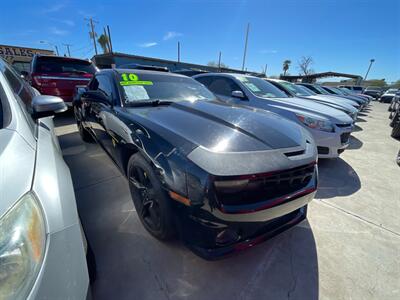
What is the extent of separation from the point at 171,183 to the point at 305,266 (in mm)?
1392

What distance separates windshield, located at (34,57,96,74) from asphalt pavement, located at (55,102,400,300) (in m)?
4.18

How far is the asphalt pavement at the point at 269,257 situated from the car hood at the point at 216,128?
1.01m

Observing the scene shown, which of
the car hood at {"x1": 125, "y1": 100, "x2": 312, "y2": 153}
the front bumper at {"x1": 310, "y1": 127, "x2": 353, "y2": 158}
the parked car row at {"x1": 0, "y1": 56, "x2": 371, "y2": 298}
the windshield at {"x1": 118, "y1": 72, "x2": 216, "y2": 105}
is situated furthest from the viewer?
the front bumper at {"x1": 310, "y1": 127, "x2": 353, "y2": 158}

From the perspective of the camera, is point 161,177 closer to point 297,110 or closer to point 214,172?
point 214,172

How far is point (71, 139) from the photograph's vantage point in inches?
176

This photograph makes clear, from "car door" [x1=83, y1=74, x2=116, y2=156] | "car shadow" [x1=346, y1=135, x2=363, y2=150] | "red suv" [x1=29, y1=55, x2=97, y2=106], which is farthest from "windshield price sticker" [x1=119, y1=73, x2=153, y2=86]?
"car shadow" [x1=346, y1=135, x2=363, y2=150]

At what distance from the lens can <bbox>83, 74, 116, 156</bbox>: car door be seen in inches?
93.2

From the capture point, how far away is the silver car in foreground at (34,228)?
65 centimetres

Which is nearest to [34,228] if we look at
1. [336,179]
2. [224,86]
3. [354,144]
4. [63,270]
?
[63,270]


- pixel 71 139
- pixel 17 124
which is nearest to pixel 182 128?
pixel 17 124

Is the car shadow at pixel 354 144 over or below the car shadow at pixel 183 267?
below

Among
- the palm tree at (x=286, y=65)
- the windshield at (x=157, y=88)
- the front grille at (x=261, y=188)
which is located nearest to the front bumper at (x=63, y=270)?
the front grille at (x=261, y=188)

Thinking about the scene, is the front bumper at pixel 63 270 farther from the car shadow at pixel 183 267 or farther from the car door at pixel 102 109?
the car door at pixel 102 109

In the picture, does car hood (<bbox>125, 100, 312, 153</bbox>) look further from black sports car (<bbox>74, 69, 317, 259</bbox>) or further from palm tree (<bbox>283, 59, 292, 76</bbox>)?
palm tree (<bbox>283, 59, 292, 76</bbox>)
